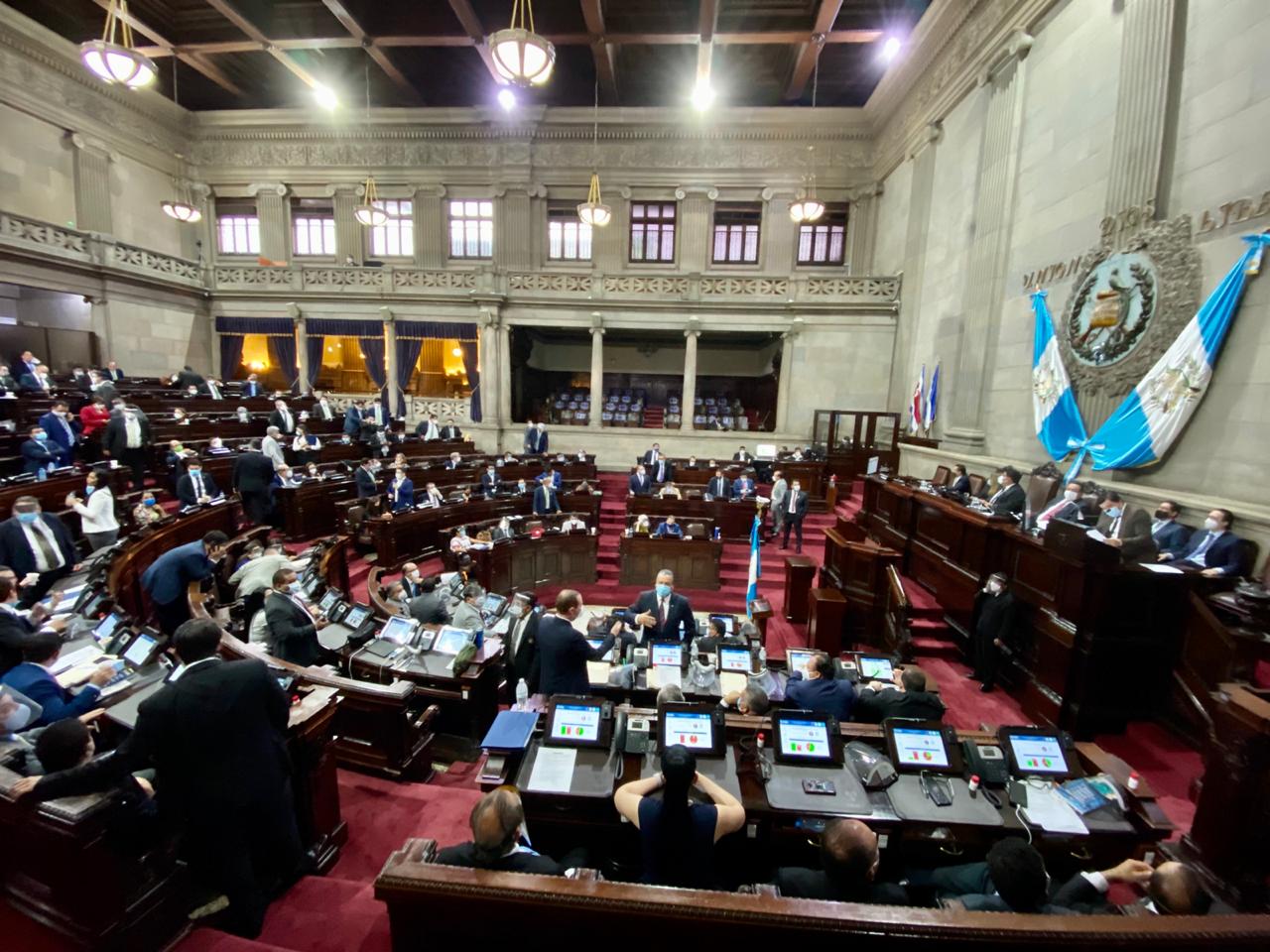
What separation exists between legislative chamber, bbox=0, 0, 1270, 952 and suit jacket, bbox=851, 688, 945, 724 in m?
0.04

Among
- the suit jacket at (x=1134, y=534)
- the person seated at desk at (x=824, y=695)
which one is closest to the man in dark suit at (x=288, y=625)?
the person seated at desk at (x=824, y=695)

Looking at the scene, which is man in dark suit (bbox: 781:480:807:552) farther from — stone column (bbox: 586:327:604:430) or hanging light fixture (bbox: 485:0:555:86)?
hanging light fixture (bbox: 485:0:555:86)

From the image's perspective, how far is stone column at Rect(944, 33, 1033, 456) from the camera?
9289mm

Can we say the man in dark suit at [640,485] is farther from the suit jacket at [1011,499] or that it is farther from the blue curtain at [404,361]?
the blue curtain at [404,361]

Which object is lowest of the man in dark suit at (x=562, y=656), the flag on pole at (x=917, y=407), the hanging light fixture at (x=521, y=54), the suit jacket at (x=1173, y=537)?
the man in dark suit at (x=562, y=656)

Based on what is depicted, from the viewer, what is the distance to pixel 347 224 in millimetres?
17125

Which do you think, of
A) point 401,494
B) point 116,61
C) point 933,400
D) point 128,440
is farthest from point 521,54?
point 933,400

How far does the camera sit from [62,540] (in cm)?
541

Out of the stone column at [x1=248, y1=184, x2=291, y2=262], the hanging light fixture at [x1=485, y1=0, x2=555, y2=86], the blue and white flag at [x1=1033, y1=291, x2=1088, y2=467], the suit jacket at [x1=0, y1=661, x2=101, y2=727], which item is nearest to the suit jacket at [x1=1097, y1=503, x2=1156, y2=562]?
the blue and white flag at [x1=1033, y1=291, x2=1088, y2=467]

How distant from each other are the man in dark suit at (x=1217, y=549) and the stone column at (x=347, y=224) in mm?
20341

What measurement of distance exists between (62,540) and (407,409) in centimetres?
1136

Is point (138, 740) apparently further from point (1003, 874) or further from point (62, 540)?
point (62, 540)

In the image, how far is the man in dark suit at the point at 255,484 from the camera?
8133mm

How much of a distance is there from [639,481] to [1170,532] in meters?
8.00
